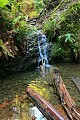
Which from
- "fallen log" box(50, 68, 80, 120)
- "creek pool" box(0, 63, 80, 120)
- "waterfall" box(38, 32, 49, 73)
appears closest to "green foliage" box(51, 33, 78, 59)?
"waterfall" box(38, 32, 49, 73)

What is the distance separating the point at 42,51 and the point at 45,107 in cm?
530

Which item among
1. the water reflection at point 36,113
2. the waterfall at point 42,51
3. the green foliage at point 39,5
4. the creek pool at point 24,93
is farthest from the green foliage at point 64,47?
the green foliage at point 39,5

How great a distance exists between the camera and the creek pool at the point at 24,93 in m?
4.94

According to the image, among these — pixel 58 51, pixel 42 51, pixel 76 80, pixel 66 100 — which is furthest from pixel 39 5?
pixel 66 100

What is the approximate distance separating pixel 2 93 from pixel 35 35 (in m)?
4.41

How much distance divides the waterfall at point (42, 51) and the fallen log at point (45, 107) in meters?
3.45

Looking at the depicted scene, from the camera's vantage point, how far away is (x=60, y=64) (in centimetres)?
922

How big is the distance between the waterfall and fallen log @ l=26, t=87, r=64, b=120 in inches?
136

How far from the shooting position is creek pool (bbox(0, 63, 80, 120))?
4.94m

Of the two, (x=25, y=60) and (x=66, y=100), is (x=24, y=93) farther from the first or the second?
(x=25, y=60)

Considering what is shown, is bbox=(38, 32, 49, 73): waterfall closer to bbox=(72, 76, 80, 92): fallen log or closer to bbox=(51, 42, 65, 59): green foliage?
bbox=(51, 42, 65, 59): green foliage

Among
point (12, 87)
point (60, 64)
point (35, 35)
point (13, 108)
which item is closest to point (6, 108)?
point (13, 108)

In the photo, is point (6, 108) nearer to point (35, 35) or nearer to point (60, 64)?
point (60, 64)

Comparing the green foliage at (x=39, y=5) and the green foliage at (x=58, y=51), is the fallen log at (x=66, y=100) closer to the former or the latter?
the green foliage at (x=58, y=51)
